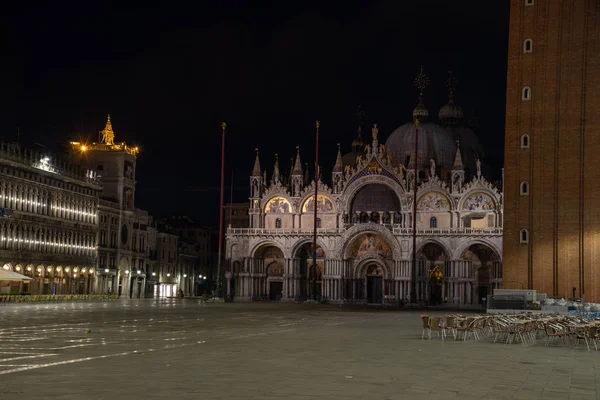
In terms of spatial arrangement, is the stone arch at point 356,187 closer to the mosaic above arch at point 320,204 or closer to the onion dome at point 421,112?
the mosaic above arch at point 320,204

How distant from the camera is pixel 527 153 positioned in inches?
2438

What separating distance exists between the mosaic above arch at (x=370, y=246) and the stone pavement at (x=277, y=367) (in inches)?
2691

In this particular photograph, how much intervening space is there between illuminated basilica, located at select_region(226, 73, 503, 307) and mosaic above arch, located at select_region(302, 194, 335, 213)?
12cm

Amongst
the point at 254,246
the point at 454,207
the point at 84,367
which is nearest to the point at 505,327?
the point at 84,367

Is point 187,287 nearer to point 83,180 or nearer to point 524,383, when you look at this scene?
point 83,180

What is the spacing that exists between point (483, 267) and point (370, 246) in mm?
13370

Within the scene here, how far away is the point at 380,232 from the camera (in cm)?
9856

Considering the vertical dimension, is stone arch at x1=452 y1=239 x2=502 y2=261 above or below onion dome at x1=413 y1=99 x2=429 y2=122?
below

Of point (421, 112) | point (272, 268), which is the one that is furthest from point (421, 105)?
point (272, 268)

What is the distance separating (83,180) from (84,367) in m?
77.0

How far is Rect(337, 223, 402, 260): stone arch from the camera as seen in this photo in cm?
9725

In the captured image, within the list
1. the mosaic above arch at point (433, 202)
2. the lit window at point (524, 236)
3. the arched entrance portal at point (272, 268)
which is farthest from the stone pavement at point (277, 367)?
the arched entrance portal at point (272, 268)

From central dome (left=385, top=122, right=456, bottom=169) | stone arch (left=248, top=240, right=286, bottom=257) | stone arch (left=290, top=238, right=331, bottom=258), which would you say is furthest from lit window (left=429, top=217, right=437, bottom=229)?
stone arch (left=248, top=240, right=286, bottom=257)

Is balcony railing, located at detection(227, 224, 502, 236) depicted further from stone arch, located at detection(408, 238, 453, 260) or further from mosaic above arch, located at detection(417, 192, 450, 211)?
mosaic above arch, located at detection(417, 192, 450, 211)
